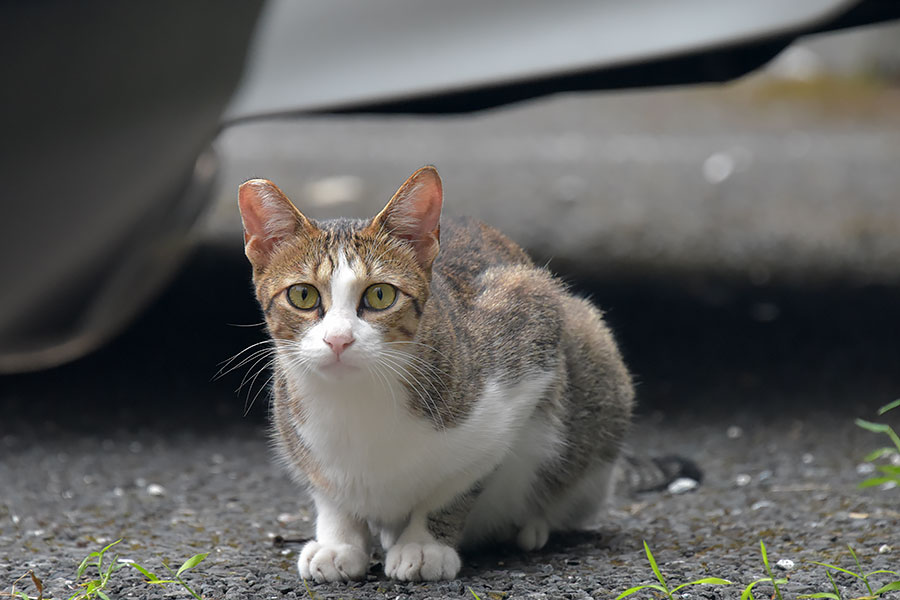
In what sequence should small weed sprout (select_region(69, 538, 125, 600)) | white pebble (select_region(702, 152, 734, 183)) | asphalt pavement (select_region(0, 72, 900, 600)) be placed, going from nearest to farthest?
small weed sprout (select_region(69, 538, 125, 600))
asphalt pavement (select_region(0, 72, 900, 600))
white pebble (select_region(702, 152, 734, 183))

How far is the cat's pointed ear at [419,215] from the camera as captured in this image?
2271mm

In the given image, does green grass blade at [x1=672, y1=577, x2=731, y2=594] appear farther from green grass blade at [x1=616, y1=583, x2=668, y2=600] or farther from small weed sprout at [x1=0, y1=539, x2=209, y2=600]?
small weed sprout at [x1=0, y1=539, x2=209, y2=600]

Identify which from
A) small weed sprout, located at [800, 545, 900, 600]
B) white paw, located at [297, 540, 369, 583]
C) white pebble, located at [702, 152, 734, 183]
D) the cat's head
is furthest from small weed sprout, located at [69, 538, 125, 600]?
white pebble, located at [702, 152, 734, 183]

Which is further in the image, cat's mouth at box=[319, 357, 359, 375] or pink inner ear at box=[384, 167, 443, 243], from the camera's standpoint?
pink inner ear at box=[384, 167, 443, 243]

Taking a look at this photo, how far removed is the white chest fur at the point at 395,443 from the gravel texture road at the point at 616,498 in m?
0.19

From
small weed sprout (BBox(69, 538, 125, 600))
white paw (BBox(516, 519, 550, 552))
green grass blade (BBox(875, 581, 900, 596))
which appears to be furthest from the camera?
white paw (BBox(516, 519, 550, 552))

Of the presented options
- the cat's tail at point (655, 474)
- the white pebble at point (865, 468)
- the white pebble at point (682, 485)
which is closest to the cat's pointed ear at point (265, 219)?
the cat's tail at point (655, 474)

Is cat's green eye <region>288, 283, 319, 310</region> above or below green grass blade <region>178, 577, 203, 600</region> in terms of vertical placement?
above

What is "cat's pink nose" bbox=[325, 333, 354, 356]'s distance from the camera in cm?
210

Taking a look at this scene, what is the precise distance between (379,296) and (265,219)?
293 mm

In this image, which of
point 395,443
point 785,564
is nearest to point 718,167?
point 785,564

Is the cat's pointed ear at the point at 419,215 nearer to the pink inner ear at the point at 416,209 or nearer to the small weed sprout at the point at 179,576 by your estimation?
the pink inner ear at the point at 416,209

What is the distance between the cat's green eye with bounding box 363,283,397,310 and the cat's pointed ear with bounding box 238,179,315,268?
19 centimetres

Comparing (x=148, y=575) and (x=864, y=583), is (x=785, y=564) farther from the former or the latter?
(x=148, y=575)
